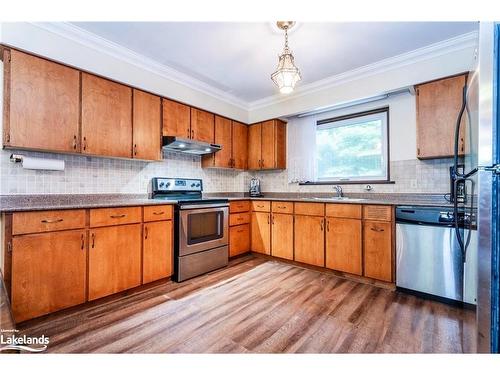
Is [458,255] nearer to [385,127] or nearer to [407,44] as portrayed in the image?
[385,127]

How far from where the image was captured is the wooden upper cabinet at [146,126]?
8.75 feet

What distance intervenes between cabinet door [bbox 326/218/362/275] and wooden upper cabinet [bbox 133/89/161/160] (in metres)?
2.28

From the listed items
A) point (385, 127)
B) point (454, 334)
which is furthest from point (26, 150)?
point (385, 127)

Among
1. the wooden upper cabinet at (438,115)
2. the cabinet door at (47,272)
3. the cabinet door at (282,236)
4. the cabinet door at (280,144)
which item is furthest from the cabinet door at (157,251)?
the wooden upper cabinet at (438,115)

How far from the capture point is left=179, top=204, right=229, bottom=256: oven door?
2707 mm

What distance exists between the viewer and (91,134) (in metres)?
2.31

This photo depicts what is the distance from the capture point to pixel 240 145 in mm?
4039

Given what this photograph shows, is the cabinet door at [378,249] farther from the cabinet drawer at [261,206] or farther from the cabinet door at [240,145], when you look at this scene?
the cabinet door at [240,145]

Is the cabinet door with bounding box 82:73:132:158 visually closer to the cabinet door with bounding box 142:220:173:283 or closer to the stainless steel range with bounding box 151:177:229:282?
the stainless steel range with bounding box 151:177:229:282

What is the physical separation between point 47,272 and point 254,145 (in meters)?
3.15

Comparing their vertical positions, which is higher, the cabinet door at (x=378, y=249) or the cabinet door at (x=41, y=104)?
the cabinet door at (x=41, y=104)

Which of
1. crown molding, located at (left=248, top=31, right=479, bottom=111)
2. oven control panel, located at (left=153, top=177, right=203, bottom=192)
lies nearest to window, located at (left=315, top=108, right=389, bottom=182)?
crown molding, located at (left=248, top=31, right=479, bottom=111)

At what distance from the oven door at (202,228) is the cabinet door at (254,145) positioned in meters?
1.19
